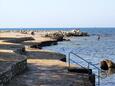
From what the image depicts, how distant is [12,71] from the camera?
1988 centimetres

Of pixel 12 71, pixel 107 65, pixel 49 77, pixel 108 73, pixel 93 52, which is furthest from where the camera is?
pixel 93 52

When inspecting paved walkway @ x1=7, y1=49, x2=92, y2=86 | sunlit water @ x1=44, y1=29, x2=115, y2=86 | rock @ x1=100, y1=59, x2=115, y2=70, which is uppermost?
paved walkway @ x1=7, y1=49, x2=92, y2=86

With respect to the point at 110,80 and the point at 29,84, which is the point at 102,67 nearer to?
the point at 110,80

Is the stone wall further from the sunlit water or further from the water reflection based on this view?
the water reflection

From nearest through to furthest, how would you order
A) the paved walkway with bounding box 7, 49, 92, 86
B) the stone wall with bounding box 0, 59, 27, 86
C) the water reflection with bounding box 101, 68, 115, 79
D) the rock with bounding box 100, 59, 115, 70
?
the stone wall with bounding box 0, 59, 27, 86 < the paved walkway with bounding box 7, 49, 92, 86 < the water reflection with bounding box 101, 68, 115, 79 < the rock with bounding box 100, 59, 115, 70

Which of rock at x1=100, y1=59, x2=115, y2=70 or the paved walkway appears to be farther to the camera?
rock at x1=100, y1=59, x2=115, y2=70

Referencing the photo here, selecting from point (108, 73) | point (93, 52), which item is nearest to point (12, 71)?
point (108, 73)

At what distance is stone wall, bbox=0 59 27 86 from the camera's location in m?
17.8

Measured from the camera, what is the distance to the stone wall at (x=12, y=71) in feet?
58.3

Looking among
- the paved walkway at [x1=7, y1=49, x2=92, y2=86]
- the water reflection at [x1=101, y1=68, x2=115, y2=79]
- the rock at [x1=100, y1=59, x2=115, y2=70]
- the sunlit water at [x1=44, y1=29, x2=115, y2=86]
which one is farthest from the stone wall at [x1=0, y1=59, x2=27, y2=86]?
the rock at [x1=100, y1=59, x2=115, y2=70]

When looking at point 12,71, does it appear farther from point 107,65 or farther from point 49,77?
point 107,65

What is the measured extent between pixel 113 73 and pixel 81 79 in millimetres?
13369

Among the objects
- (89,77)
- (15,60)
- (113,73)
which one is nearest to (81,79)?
(89,77)

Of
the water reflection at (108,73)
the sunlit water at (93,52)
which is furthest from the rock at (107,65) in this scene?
the sunlit water at (93,52)
